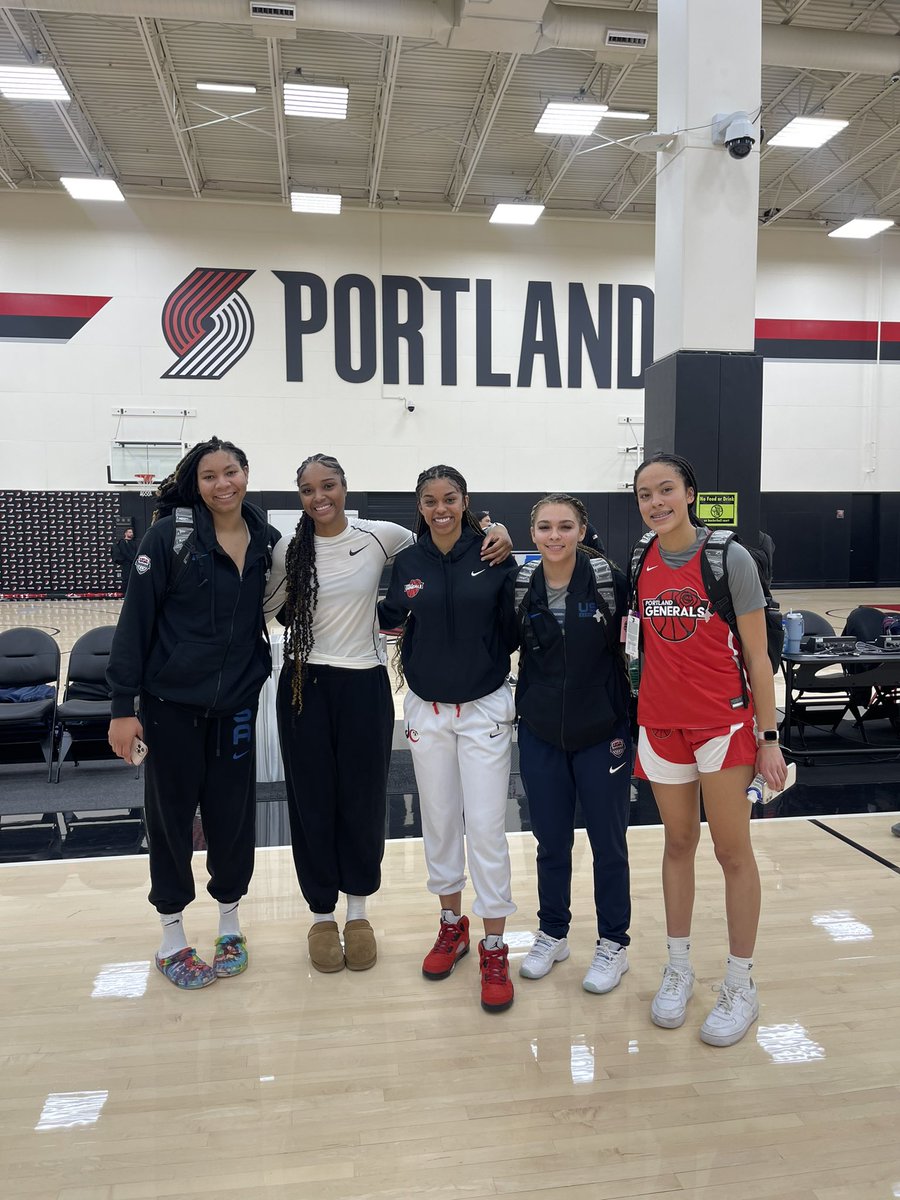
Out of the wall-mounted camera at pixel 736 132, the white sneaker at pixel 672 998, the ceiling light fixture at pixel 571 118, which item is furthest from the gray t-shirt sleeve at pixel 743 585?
the ceiling light fixture at pixel 571 118

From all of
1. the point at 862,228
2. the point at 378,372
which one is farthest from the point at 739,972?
the point at 862,228

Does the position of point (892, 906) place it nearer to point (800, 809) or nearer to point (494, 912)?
point (800, 809)

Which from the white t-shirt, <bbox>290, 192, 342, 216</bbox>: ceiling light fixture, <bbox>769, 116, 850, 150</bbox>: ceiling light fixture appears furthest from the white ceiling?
the white t-shirt

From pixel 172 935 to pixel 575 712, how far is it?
1.58 metres

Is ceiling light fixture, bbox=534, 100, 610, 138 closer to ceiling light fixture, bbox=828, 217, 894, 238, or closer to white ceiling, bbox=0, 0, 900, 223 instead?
white ceiling, bbox=0, 0, 900, 223

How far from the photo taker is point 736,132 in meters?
4.48

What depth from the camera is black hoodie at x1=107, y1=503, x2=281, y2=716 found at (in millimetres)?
2562

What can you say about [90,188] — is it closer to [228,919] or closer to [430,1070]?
[228,919]

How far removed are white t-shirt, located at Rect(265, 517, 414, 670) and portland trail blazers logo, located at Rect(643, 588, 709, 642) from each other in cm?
91

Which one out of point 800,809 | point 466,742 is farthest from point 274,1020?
point 800,809

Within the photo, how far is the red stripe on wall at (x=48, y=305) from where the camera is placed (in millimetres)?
13516

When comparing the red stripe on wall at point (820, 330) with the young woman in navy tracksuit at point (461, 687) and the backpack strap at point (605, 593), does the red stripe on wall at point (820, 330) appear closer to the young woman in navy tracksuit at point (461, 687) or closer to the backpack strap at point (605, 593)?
the backpack strap at point (605, 593)

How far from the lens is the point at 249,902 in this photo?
338 centimetres

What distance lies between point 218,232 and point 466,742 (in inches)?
545
